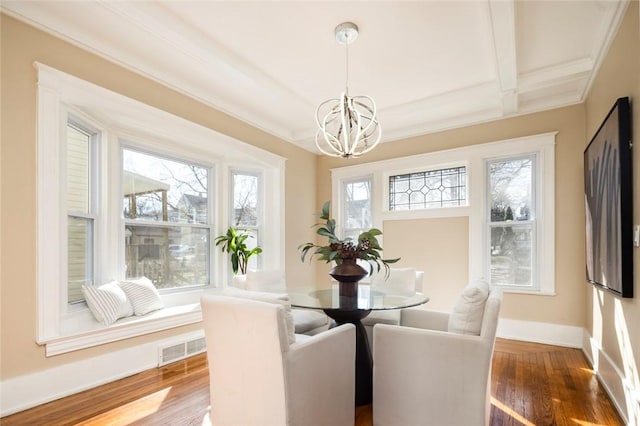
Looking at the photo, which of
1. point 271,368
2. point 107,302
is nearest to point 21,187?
point 107,302

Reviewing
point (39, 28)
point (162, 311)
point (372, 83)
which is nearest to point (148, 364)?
point (162, 311)

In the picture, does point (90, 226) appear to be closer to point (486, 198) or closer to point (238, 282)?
point (238, 282)

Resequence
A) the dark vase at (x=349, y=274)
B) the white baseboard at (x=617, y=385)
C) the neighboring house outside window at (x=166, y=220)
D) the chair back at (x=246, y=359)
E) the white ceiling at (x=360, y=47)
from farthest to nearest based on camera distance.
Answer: the neighboring house outside window at (x=166, y=220) → the dark vase at (x=349, y=274) → the white ceiling at (x=360, y=47) → the white baseboard at (x=617, y=385) → the chair back at (x=246, y=359)

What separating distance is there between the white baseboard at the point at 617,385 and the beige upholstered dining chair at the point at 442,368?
0.88 metres

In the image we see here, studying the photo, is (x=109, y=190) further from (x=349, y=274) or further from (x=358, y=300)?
(x=358, y=300)

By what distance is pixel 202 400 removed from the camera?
2.39 m

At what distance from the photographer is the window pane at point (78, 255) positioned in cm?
293

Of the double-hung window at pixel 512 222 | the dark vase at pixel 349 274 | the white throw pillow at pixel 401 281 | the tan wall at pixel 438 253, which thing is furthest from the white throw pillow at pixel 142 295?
the double-hung window at pixel 512 222

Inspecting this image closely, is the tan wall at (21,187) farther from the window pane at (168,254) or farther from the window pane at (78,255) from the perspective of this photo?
the window pane at (168,254)

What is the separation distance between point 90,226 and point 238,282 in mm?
1466

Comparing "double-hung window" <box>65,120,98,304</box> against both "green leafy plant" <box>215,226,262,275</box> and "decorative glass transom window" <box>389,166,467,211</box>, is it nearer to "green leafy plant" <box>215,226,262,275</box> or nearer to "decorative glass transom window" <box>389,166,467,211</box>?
"green leafy plant" <box>215,226,262,275</box>

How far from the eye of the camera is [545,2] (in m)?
2.39

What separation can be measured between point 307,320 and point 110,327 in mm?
1620

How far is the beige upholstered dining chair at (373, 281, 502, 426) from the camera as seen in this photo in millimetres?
1782
